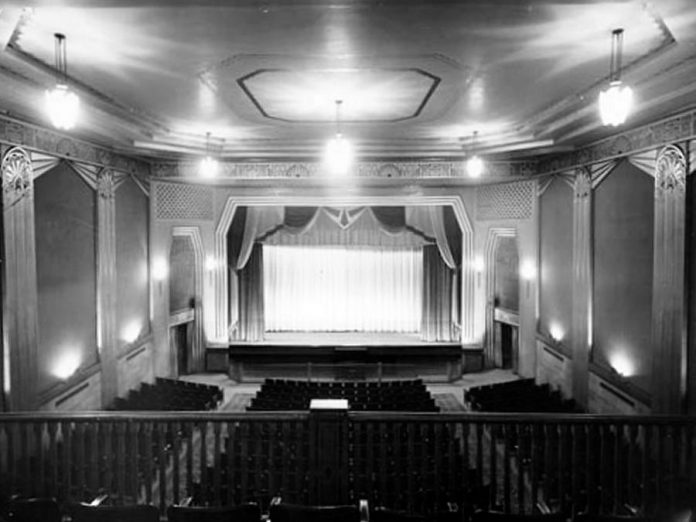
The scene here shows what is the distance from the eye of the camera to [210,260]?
13680 mm

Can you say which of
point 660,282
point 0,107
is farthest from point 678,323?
point 0,107

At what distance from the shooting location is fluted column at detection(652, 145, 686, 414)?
7.00 meters

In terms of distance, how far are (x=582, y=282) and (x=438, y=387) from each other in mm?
4671

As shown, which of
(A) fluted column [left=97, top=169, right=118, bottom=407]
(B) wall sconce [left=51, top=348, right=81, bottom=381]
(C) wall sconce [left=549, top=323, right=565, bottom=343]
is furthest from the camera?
(C) wall sconce [left=549, top=323, right=565, bottom=343]

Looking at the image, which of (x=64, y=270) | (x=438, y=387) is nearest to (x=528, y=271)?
(x=438, y=387)

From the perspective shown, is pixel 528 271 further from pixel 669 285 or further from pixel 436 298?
pixel 669 285

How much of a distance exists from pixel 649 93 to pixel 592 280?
4.16 meters

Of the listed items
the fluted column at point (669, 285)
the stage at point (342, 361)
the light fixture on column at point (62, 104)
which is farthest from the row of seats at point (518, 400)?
the light fixture on column at point (62, 104)

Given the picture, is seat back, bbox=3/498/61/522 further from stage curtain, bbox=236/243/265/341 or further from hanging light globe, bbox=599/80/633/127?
stage curtain, bbox=236/243/265/341

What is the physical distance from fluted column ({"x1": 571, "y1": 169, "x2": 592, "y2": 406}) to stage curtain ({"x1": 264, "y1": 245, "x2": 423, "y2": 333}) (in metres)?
6.90

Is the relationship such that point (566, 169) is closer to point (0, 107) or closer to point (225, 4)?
point (225, 4)

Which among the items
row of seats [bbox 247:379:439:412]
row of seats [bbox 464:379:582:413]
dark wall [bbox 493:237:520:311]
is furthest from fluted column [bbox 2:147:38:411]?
dark wall [bbox 493:237:520:311]

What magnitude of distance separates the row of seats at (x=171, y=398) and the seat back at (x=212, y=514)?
5.69 meters

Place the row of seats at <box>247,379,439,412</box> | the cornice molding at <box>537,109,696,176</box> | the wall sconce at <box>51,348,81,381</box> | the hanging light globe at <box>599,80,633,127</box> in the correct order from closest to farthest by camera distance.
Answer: the hanging light globe at <box>599,80,633,127</box> < the cornice molding at <box>537,109,696,176</box> < the wall sconce at <box>51,348,81,381</box> < the row of seats at <box>247,379,439,412</box>
